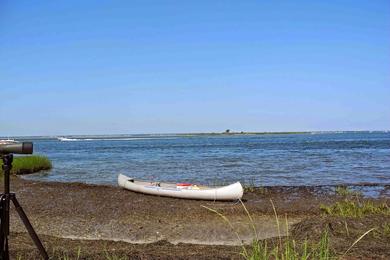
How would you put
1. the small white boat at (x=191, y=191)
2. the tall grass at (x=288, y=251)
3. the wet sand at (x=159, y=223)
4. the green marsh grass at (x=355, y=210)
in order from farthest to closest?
the small white boat at (x=191, y=191) < the green marsh grass at (x=355, y=210) < the wet sand at (x=159, y=223) < the tall grass at (x=288, y=251)

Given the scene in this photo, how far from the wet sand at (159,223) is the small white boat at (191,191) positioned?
302mm

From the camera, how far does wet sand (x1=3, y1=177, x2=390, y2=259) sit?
23.5 feet

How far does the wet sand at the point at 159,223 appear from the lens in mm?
7164

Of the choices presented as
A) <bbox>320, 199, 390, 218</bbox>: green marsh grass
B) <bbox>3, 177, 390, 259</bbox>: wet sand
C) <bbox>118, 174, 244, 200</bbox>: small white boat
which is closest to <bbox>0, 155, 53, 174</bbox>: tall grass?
<bbox>3, 177, 390, 259</bbox>: wet sand

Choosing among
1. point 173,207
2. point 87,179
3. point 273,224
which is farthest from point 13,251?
point 87,179

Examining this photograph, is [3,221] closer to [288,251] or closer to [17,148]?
[17,148]

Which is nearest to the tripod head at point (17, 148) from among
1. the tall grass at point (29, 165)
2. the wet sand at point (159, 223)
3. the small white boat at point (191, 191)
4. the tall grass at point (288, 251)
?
the tall grass at point (288, 251)

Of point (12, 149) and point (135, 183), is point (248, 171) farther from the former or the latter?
point (12, 149)

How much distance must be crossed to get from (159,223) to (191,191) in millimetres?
4450

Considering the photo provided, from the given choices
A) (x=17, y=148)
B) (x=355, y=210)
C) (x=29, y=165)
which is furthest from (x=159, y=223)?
(x=29, y=165)

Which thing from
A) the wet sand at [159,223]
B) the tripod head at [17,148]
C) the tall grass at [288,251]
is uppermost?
the tripod head at [17,148]

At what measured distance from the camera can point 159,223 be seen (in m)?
12.1

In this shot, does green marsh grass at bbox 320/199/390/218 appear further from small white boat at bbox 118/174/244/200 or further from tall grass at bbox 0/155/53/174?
tall grass at bbox 0/155/53/174

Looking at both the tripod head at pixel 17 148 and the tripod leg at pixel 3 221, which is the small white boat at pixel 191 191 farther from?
the tripod head at pixel 17 148
